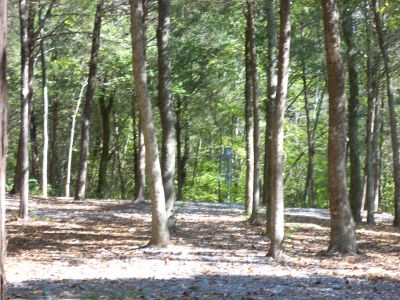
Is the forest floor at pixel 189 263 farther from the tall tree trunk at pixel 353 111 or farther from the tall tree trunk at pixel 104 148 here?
the tall tree trunk at pixel 104 148

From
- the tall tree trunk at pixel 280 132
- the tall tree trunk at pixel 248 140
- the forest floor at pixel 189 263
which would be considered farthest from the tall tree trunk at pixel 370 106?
the tall tree trunk at pixel 280 132

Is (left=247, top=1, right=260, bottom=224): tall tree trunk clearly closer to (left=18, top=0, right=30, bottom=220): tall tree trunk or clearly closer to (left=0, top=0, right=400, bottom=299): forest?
(left=0, top=0, right=400, bottom=299): forest

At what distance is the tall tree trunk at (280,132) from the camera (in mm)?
11141

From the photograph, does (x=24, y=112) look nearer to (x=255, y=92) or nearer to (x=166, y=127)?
(x=166, y=127)

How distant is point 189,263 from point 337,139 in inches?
151

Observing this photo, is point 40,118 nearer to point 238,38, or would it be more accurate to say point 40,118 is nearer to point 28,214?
point 238,38

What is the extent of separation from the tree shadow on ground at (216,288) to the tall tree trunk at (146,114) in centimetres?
263

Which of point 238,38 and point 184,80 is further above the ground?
point 238,38

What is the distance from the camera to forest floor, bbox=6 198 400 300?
8719mm

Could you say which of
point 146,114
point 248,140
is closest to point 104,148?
point 248,140

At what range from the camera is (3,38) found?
3268 millimetres

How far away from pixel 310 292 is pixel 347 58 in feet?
38.8

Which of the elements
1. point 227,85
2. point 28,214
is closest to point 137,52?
point 28,214

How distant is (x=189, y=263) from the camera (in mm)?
11109
